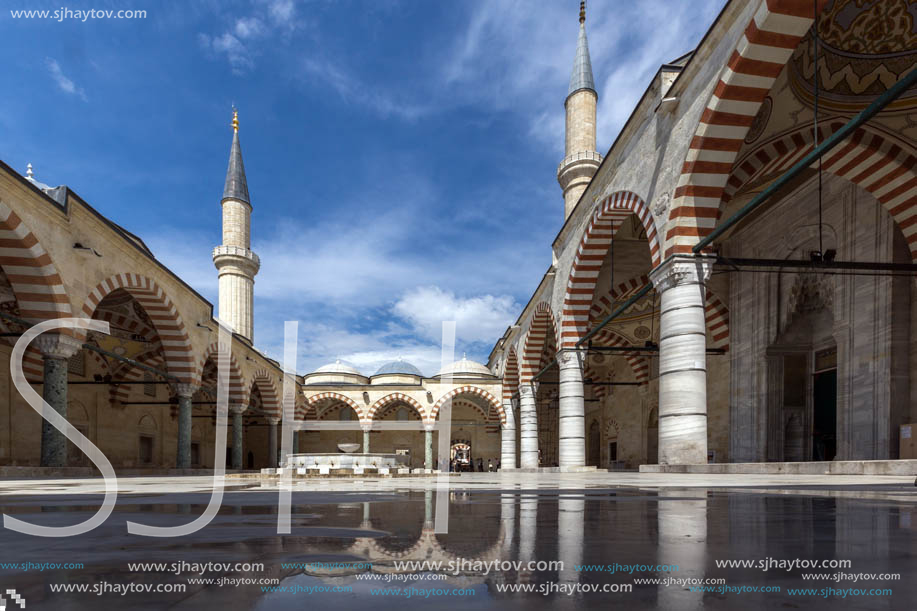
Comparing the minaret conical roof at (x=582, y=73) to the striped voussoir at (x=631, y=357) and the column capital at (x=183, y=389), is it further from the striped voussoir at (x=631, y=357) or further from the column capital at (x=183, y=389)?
the column capital at (x=183, y=389)

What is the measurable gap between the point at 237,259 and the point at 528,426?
44.9 ft

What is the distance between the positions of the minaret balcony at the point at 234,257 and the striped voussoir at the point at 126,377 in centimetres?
506

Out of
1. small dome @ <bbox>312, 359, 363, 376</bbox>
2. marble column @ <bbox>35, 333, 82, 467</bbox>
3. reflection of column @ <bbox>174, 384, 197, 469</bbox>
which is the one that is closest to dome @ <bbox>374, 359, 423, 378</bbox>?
small dome @ <bbox>312, 359, 363, 376</bbox>

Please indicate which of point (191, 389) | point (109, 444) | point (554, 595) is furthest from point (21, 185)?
point (109, 444)

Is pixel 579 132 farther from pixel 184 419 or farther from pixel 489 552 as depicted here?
pixel 489 552

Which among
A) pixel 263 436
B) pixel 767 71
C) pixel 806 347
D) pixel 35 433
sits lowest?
pixel 263 436

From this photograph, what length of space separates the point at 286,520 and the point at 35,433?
17.3 metres

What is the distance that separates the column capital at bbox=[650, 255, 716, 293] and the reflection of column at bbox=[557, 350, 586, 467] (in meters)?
4.89

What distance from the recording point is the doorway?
37.5 ft

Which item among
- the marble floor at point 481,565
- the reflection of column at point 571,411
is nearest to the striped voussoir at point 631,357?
the reflection of column at point 571,411

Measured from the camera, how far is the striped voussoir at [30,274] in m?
8.54

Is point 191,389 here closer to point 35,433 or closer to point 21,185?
point 35,433

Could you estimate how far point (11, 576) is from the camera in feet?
2.34

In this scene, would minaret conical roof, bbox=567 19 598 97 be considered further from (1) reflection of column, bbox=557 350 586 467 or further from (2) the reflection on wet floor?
(2) the reflection on wet floor
